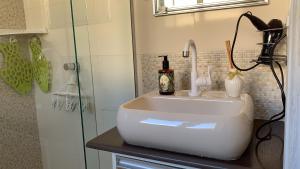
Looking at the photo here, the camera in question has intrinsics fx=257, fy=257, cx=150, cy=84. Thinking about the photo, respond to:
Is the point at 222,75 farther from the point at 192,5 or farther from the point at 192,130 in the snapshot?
the point at 192,130

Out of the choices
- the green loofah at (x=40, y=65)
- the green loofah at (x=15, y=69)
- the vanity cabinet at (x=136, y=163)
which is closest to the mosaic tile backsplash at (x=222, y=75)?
the vanity cabinet at (x=136, y=163)

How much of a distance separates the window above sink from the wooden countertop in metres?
0.55

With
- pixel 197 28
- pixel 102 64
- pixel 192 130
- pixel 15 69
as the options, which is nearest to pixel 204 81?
pixel 197 28

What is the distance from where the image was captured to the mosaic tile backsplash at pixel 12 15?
163cm

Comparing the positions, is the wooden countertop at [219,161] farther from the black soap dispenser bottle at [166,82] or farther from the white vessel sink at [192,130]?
the black soap dispenser bottle at [166,82]

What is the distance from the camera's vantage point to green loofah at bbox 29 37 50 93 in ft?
5.53

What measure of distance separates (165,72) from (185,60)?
0.55ft

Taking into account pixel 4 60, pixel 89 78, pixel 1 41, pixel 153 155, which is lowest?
pixel 153 155

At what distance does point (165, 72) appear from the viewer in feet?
3.84

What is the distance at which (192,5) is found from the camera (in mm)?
1213

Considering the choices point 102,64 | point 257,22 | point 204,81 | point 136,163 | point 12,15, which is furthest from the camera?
point 12,15

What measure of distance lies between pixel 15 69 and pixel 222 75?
1313 mm

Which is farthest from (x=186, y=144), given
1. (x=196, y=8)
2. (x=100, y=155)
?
(x=100, y=155)

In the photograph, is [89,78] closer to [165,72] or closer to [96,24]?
[96,24]
